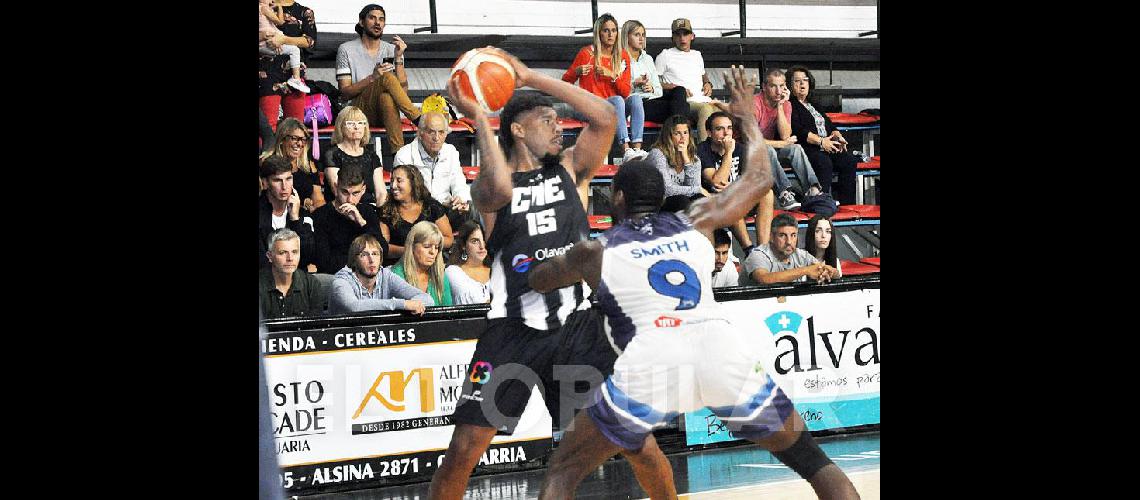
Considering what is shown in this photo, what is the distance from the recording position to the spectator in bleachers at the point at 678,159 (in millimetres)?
7156

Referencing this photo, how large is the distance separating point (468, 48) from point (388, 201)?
0.97 metres

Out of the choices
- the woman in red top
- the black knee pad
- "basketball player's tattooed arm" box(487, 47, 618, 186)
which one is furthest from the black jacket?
the black knee pad

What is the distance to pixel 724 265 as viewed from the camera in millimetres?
7734

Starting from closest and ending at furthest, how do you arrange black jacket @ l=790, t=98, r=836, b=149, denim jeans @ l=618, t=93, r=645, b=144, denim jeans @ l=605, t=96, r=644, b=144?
denim jeans @ l=605, t=96, r=644, b=144 → denim jeans @ l=618, t=93, r=645, b=144 → black jacket @ l=790, t=98, r=836, b=149

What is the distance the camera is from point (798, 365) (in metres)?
8.24

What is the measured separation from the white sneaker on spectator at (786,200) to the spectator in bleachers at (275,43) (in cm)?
288

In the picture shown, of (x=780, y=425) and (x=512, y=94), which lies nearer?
(x=780, y=425)

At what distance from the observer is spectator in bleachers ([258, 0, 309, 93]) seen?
7.10 metres

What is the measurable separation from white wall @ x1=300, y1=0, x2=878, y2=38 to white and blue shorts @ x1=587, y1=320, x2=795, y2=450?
251cm

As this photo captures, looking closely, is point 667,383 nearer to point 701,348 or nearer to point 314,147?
point 701,348

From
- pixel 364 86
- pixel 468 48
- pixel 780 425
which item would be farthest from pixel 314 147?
pixel 780 425

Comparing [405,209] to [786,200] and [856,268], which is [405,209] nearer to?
[786,200]

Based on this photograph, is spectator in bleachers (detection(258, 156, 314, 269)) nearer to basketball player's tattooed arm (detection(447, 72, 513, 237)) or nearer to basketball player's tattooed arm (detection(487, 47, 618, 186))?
basketball player's tattooed arm (detection(447, 72, 513, 237))

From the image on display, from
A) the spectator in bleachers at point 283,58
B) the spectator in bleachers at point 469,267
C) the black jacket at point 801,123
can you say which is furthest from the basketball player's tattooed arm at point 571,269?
the black jacket at point 801,123
